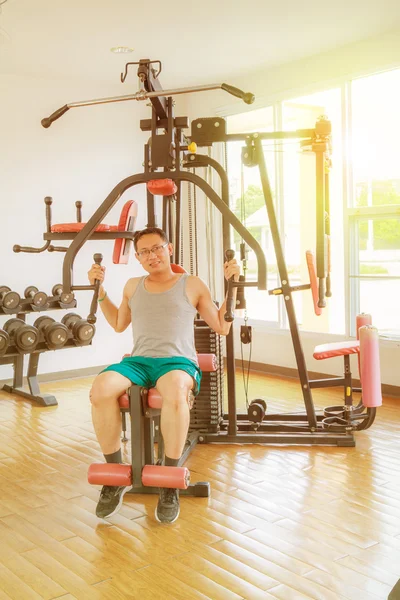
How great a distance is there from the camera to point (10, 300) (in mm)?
4539

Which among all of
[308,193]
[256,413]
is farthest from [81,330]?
[308,193]

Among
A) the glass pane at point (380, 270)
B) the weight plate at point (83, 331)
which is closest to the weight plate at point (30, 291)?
the weight plate at point (83, 331)

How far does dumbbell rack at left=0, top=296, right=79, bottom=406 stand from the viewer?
455 centimetres

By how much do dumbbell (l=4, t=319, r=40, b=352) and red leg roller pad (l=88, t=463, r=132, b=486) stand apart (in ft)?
6.77

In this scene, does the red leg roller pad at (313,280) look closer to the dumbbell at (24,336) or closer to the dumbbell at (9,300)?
the dumbbell at (24,336)

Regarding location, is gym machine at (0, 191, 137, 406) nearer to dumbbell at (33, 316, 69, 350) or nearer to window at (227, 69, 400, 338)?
dumbbell at (33, 316, 69, 350)

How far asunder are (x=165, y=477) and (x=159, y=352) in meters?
0.52

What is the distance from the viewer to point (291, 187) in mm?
5465

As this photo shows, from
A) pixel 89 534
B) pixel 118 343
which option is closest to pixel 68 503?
pixel 89 534

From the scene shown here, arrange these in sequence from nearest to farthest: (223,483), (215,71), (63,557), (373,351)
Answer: (63,557) < (223,483) < (373,351) < (215,71)

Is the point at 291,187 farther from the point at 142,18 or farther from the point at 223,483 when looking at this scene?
the point at 223,483

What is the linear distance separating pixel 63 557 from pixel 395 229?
3.30 m

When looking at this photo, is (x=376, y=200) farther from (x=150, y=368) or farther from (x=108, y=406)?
(x=108, y=406)

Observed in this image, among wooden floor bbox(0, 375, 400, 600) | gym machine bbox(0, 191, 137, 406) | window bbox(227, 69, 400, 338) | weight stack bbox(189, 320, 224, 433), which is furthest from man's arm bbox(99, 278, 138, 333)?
window bbox(227, 69, 400, 338)
